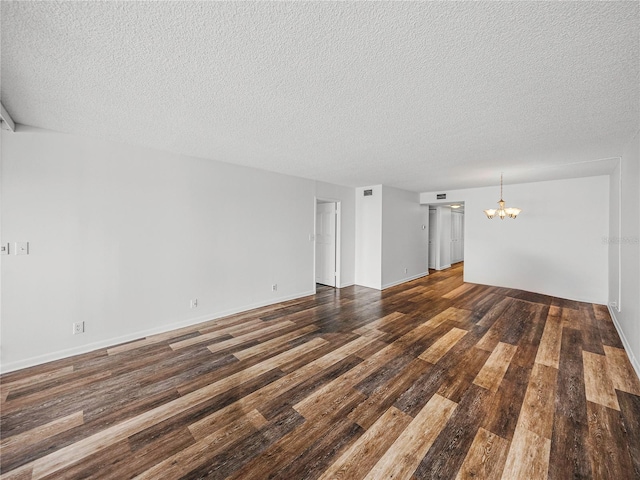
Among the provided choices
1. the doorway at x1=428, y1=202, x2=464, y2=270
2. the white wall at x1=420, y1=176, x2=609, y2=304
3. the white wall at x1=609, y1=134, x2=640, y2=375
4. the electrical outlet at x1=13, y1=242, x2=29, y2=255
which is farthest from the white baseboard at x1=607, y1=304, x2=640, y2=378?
the electrical outlet at x1=13, y1=242, x2=29, y2=255

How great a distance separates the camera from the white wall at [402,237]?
606 centimetres

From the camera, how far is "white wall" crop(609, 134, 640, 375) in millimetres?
2689

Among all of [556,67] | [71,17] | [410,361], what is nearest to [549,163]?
[556,67]

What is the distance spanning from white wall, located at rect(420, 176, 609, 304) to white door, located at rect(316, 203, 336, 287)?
3259 millimetres

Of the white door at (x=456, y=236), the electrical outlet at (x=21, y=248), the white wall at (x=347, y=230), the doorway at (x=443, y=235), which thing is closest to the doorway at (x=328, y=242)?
the white wall at (x=347, y=230)

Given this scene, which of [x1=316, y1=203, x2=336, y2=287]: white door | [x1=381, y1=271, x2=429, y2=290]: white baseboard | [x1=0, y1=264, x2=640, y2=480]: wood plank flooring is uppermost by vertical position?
[x1=316, y1=203, x2=336, y2=287]: white door

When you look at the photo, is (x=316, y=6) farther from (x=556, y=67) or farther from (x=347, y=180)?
(x=347, y=180)

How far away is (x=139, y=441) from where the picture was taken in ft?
5.65

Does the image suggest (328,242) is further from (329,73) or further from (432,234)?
(329,73)

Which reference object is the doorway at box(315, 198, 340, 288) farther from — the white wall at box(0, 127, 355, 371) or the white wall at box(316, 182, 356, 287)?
the white wall at box(0, 127, 355, 371)

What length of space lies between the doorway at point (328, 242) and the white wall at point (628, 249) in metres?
4.42

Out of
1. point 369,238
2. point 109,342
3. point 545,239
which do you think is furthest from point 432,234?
point 109,342

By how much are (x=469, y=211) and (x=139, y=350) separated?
7.09 metres

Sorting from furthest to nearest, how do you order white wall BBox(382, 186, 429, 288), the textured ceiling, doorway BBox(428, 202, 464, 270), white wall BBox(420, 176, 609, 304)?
doorway BBox(428, 202, 464, 270)
white wall BBox(382, 186, 429, 288)
white wall BBox(420, 176, 609, 304)
the textured ceiling
